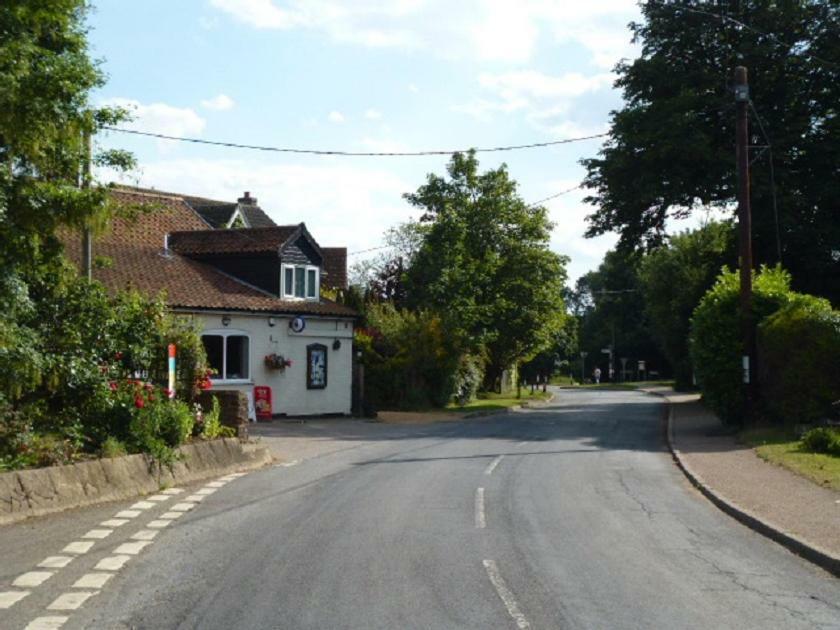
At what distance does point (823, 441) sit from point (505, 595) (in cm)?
1365

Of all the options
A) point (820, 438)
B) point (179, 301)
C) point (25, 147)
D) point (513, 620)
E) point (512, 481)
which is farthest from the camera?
point (179, 301)

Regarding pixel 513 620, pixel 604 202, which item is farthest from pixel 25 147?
pixel 604 202

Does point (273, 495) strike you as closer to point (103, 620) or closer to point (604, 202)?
point (103, 620)

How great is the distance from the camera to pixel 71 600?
322 inches

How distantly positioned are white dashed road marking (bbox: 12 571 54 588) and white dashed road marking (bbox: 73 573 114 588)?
12.7 inches

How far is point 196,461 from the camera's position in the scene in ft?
55.9

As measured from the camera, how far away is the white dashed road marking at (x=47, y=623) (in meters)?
7.32

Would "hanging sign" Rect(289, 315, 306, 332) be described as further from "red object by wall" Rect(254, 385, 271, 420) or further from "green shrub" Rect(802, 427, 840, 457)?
"green shrub" Rect(802, 427, 840, 457)

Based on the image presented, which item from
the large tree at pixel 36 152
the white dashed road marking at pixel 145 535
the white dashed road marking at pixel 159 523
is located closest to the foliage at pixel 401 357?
the large tree at pixel 36 152

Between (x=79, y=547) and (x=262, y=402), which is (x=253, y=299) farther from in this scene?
(x=79, y=547)

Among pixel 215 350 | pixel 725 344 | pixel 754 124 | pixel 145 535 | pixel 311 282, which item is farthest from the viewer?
pixel 754 124

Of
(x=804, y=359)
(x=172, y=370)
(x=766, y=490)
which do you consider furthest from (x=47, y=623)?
(x=804, y=359)

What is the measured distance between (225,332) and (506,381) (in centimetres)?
3696

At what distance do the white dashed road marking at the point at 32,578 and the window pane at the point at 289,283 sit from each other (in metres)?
25.4
